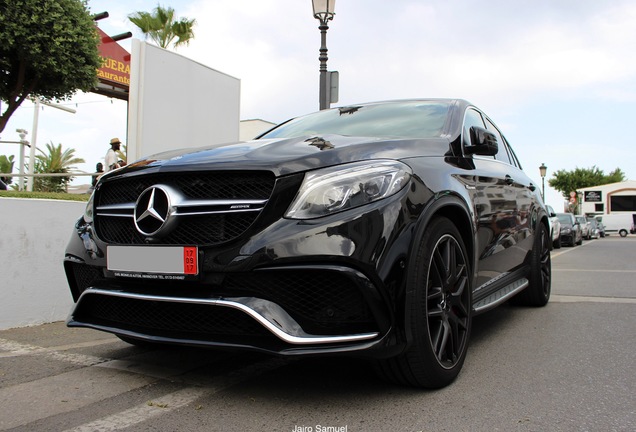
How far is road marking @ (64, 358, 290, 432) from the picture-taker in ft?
7.62

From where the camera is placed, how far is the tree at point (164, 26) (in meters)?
22.6

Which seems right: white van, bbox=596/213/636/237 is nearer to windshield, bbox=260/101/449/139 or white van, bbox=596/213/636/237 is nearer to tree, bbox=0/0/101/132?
tree, bbox=0/0/101/132

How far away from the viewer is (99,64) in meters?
11.6

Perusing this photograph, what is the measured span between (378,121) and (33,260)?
3078 mm

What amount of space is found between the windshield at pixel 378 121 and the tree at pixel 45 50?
785cm

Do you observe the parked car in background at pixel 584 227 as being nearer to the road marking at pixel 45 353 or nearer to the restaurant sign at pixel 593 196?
the road marking at pixel 45 353

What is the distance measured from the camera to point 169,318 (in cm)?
259

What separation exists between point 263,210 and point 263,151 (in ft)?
1.28

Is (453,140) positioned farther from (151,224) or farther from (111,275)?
(111,275)

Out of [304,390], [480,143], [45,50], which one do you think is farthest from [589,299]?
[45,50]

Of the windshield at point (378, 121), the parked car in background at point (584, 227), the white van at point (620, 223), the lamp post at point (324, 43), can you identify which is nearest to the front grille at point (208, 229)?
the windshield at point (378, 121)

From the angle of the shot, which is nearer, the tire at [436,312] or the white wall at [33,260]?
the tire at [436,312]

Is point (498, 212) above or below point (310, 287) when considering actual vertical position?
above

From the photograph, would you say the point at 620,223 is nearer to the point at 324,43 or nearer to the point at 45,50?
the point at 324,43
